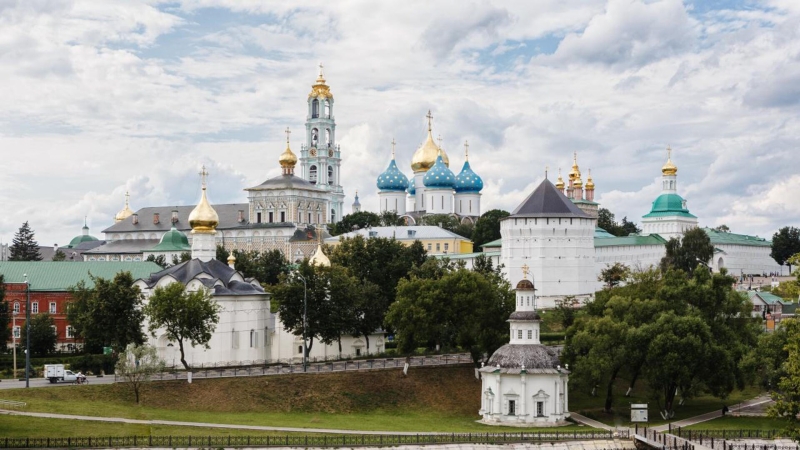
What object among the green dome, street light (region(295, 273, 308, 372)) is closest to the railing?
street light (region(295, 273, 308, 372))

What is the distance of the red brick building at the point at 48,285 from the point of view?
95.5m

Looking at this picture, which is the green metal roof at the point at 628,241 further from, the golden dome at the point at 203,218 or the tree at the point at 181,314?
the tree at the point at 181,314

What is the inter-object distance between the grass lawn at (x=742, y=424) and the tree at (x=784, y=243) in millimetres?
100363

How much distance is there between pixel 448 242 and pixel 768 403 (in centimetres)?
6987

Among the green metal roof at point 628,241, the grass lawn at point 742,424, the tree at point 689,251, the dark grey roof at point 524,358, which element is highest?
the green metal roof at point 628,241

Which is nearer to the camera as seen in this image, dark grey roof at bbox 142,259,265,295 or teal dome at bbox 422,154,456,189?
dark grey roof at bbox 142,259,265,295

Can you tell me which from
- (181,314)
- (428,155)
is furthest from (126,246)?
(181,314)

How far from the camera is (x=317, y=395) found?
68625 mm

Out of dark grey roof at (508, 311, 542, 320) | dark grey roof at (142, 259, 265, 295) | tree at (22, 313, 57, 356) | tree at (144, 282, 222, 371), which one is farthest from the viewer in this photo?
tree at (22, 313, 57, 356)

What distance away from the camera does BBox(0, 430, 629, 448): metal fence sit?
51.2 meters

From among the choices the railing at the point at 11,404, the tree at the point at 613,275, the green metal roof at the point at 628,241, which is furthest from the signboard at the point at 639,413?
the green metal roof at the point at 628,241

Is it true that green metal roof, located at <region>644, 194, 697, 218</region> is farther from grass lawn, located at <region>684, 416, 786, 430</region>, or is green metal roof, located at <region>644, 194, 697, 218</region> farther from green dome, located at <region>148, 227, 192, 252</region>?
grass lawn, located at <region>684, 416, 786, 430</region>

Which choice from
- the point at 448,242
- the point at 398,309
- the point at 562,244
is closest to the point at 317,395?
the point at 398,309

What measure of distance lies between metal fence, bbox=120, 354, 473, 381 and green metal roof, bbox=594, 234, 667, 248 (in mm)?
48850
